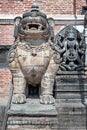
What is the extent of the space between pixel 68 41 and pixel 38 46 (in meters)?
2.45

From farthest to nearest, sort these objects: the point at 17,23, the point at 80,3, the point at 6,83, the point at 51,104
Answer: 1. the point at 80,3
2. the point at 6,83
3. the point at 17,23
4. the point at 51,104

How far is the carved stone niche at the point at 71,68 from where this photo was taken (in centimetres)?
643

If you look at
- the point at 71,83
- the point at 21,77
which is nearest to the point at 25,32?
the point at 21,77

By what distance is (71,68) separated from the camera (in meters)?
7.13

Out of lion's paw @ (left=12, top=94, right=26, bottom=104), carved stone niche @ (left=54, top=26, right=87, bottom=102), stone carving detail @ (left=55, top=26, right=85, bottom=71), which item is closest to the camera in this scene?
lion's paw @ (left=12, top=94, right=26, bottom=104)

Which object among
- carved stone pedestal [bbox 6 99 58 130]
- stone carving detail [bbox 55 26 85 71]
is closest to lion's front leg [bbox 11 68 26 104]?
carved stone pedestal [bbox 6 99 58 130]

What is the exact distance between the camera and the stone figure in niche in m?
5.00

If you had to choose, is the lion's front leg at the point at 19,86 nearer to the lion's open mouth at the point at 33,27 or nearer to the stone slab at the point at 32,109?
the stone slab at the point at 32,109

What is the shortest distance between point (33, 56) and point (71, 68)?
7.52 feet

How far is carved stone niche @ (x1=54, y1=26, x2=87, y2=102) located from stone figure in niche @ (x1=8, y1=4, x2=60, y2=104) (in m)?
1.37

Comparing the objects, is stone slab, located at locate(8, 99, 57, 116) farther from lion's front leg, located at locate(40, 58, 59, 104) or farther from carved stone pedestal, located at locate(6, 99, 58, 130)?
lion's front leg, located at locate(40, 58, 59, 104)

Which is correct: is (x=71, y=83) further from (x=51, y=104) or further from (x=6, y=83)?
(x=6, y=83)

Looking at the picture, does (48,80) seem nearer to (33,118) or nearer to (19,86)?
(19,86)

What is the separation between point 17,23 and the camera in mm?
5328
